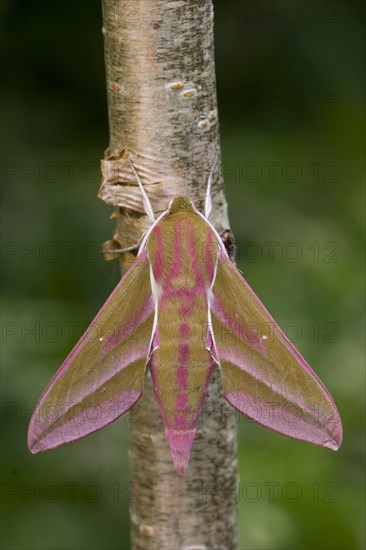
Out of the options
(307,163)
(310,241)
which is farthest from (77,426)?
(307,163)

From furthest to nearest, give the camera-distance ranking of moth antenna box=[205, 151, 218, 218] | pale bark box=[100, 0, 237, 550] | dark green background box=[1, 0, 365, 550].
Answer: dark green background box=[1, 0, 365, 550], moth antenna box=[205, 151, 218, 218], pale bark box=[100, 0, 237, 550]

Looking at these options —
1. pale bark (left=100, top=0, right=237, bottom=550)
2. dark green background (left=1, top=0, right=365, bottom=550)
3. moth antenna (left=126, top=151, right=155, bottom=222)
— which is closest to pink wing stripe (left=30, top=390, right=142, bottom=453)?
pale bark (left=100, top=0, right=237, bottom=550)

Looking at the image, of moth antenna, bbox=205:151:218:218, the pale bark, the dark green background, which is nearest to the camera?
the pale bark

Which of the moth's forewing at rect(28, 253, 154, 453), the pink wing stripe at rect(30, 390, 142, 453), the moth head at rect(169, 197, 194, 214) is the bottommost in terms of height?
the pink wing stripe at rect(30, 390, 142, 453)

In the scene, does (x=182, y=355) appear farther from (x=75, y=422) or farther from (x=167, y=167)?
(x=167, y=167)

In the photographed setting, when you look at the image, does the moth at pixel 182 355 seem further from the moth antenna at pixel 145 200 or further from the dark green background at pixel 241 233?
the dark green background at pixel 241 233

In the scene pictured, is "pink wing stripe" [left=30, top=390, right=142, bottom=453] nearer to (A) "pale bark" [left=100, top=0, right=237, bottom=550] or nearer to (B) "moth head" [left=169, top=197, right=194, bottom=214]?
(A) "pale bark" [left=100, top=0, right=237, bottom=550]

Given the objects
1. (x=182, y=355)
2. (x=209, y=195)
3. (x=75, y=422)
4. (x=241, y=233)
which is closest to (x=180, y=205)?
(x=209, y=195)
